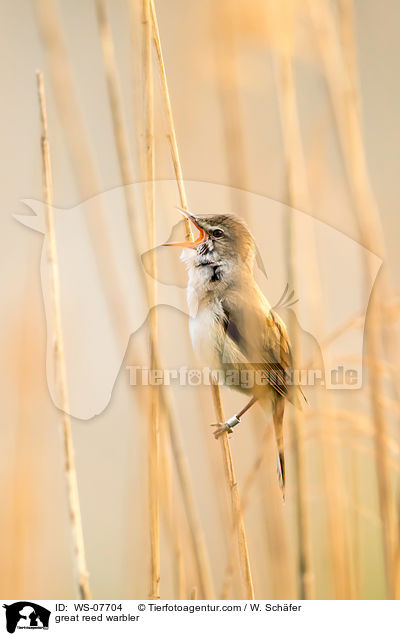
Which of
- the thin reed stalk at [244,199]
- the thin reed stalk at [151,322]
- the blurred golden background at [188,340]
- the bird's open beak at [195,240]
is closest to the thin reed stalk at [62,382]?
the blurred golden background at [188,340]

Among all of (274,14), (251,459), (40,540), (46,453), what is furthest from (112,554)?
(274,14)

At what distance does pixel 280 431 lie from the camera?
115 centimetres

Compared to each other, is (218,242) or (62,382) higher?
(218,242)

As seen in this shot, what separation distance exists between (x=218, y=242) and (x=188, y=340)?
0.66ft

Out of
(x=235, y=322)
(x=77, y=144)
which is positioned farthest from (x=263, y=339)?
(x=77, y=144)

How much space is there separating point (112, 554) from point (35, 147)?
96cm

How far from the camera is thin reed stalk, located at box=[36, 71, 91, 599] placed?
1.01 metres

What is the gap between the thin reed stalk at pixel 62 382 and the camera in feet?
3.30

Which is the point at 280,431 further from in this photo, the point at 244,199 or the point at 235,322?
the point at 244,199

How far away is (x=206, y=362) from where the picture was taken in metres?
1.15

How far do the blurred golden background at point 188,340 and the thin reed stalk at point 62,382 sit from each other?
1 cm
